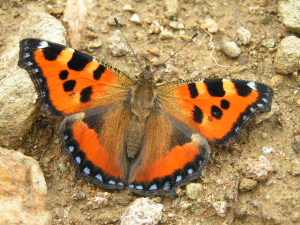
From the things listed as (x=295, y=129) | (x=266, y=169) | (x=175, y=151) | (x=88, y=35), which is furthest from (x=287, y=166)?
(x=88, y=35)

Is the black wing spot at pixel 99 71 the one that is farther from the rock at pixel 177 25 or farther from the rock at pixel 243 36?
the rock at pixel 243 36

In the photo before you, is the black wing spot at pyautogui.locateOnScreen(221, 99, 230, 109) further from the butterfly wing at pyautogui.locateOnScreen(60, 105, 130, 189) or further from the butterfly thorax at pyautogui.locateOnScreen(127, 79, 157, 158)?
the butterfly wing at pyautogui.locateOnScreen(60, 105, 130, 189)

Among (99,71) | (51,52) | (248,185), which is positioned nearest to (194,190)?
(248,185)

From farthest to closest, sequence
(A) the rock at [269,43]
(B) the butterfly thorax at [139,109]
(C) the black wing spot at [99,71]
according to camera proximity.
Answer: (A) the rock at [269,43]
(C) the black wing spot at [99,71]
(B) the butterfly thorax at [139,109]

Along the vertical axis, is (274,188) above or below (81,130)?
below

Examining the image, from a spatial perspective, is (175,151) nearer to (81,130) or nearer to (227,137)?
(227,137)

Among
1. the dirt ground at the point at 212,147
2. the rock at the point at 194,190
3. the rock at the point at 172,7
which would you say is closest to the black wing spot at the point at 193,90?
the dirt ground at the point at 212,147

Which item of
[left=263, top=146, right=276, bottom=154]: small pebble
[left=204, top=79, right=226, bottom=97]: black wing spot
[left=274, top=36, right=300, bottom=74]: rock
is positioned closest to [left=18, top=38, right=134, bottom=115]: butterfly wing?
[left=204, top=79, right=226, bottom=97]: black wing spot
